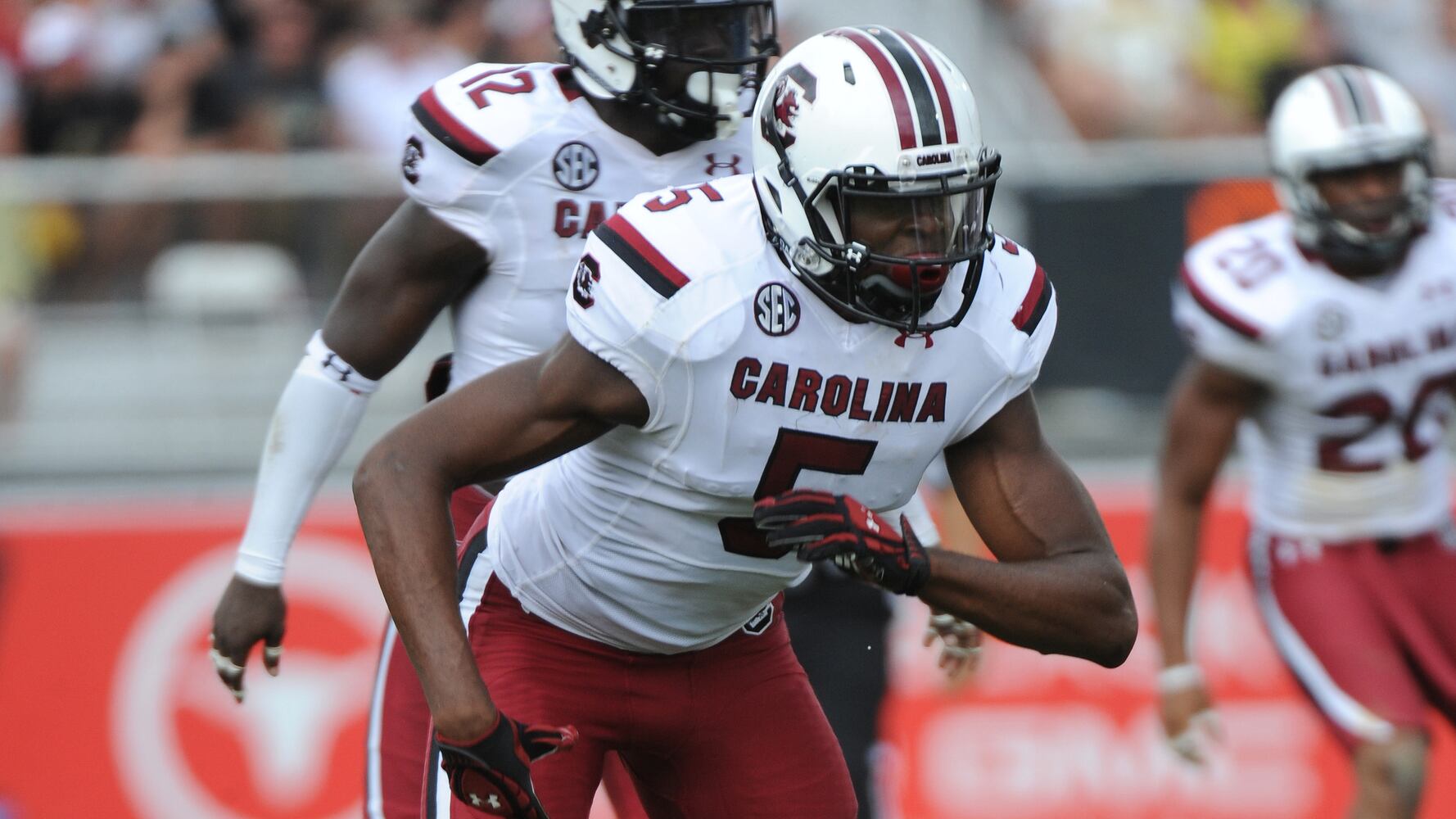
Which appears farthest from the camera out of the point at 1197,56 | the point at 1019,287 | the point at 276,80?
the point at 1197,56

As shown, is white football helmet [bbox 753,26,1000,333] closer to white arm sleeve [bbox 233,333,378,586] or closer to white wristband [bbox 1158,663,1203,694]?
white arm sleeve [bbox 233,333,378,586]

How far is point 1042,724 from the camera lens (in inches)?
280

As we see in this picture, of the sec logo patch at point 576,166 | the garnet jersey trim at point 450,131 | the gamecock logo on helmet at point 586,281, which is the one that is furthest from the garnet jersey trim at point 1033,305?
the garnet jersey trim at point 450,131

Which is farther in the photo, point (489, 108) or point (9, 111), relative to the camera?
point (9, 111)

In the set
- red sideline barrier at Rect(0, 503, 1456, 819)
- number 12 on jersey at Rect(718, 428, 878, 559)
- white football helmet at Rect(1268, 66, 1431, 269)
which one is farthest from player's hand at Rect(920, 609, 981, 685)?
red sideline barrier at Rect(0, 503, 1456, 819)

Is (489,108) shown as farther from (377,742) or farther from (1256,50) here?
(1256,50)

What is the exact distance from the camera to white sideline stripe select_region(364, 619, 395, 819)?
3.89 m

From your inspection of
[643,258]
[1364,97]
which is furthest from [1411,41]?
[643,258]

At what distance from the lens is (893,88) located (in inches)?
121

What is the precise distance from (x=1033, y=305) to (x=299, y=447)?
1.52 metres

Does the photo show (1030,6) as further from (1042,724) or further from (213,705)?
(213,705)

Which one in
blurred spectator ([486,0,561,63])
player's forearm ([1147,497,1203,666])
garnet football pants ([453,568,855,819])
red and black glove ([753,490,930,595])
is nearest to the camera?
red and black glove ([753,490,930,595])

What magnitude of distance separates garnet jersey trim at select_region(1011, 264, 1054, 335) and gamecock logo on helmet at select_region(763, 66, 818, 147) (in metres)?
0.46

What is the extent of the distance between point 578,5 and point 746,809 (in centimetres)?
152
